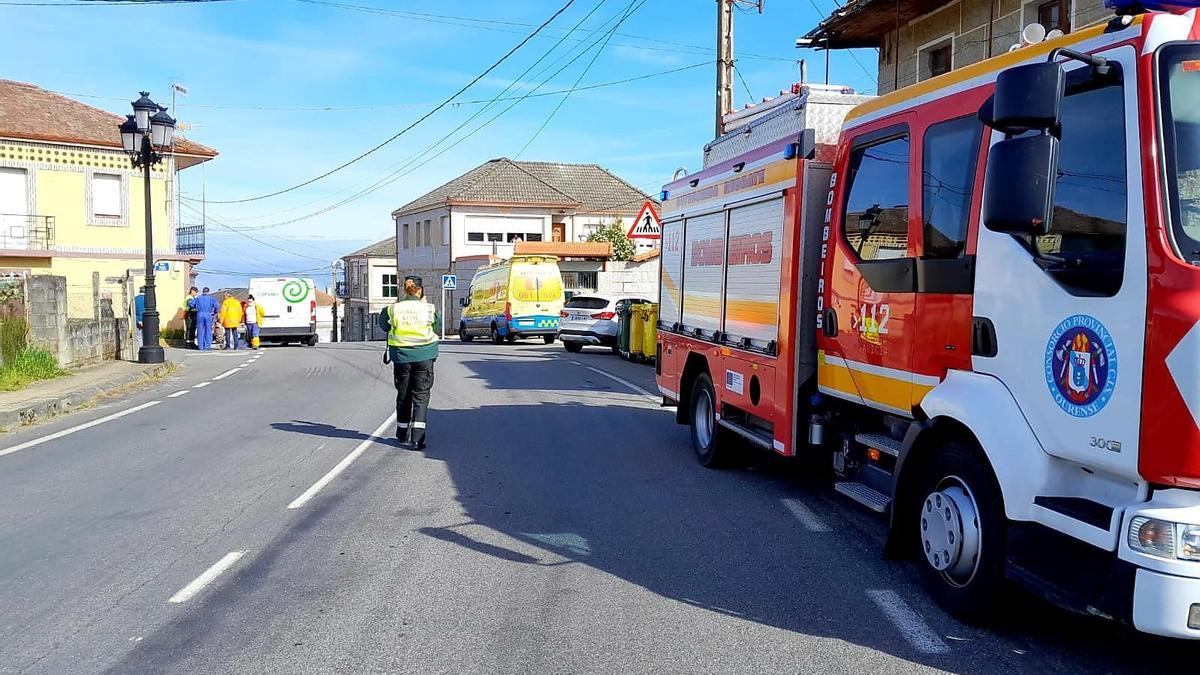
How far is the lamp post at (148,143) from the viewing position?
1931 cm

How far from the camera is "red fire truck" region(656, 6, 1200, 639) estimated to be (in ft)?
12.0

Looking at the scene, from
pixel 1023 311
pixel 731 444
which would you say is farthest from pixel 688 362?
pixel 1023 311

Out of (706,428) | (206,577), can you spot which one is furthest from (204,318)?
(206,577)

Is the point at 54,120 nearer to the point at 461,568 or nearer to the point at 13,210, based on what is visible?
the point at 13,210

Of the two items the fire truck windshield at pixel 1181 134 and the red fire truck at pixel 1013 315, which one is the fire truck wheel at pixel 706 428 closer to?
the red fire truck at pixel 1013 315

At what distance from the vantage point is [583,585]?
18.0 ft

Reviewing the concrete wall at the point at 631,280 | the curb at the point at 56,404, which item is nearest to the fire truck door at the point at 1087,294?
the curb at the point at 56,404

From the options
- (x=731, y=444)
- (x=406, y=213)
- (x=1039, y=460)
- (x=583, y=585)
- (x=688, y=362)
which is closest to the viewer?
(x=1039, y=460)

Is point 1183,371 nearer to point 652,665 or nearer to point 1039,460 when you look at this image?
point 1039,460

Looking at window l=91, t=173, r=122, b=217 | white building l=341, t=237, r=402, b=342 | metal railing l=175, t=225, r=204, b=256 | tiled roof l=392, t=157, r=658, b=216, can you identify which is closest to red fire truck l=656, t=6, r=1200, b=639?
window l=91, t=173, r=122, b=217

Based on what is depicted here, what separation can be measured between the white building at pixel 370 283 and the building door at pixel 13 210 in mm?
33084

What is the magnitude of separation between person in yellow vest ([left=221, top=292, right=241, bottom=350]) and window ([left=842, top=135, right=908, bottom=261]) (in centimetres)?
2666

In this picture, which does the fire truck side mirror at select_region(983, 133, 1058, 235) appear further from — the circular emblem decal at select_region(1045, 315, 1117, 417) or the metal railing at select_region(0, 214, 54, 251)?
the metal railing at select_region(0, 214, 54, 251)

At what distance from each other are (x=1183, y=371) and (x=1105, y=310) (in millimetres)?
427
